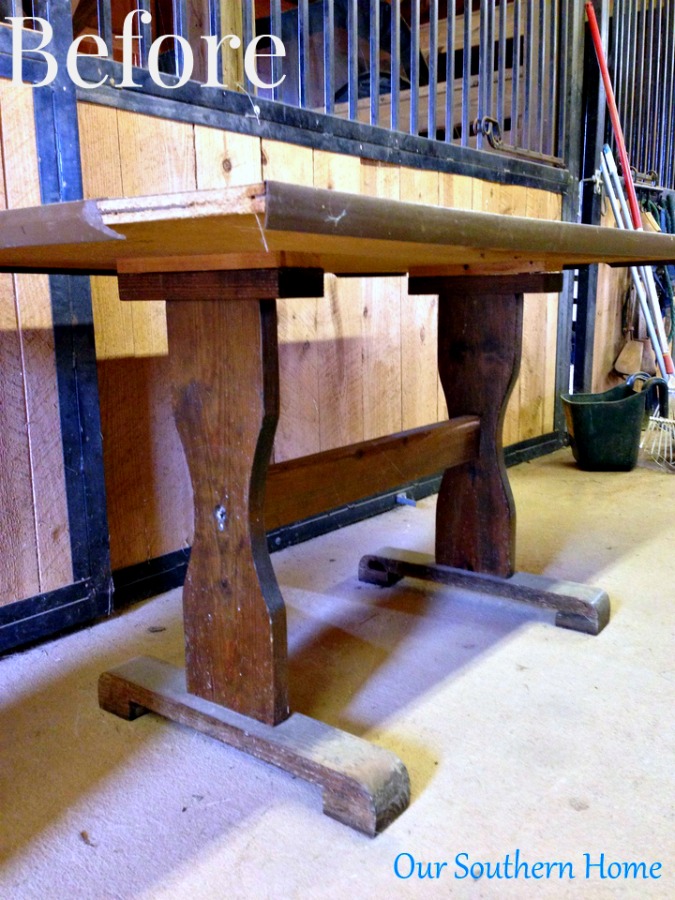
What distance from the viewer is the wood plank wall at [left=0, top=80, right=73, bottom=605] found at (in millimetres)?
1522

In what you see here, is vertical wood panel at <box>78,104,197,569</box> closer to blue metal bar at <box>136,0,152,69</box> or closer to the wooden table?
blue metal bar at <box>136,0,152,69</box>

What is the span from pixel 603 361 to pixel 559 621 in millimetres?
2519

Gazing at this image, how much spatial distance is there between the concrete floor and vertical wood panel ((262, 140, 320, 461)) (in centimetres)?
49

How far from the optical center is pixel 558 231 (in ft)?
3.81

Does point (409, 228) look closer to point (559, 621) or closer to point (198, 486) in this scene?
point (198, 486)

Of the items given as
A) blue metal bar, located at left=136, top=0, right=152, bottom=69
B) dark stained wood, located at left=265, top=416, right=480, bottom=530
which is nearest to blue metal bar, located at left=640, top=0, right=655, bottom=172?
dark stained wood, located at left=265, top=416, right=480, bottom=530

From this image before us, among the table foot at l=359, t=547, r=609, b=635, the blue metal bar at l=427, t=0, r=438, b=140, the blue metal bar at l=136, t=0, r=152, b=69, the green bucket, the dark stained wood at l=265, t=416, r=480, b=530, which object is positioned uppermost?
Result: the blue metal bar at l=427, t=0, r=438, b=140

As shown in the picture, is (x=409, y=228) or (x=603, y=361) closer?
(x=409, y=228)

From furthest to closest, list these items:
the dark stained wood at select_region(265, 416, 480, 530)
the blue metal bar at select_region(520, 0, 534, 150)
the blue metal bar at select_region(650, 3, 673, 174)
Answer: the blue metal bar at select_region(650, 3, 673, 174) < the blue metal bar at select_region(520, 0, 534, 150) < the dark stained wood at select_region(265, 416, 480, 530)

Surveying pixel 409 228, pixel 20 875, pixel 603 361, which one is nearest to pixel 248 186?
pixel 409 228

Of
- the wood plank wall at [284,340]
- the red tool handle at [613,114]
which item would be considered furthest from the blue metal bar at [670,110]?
the wood plank wall at [284,340]

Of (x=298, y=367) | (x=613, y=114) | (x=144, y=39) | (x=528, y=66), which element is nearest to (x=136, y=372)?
(x=298, y=367)

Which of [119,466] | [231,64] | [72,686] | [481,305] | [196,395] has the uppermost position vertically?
[231,64]

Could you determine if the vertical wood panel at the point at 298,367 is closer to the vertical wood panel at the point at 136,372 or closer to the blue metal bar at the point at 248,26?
the blue metal bar at the point at 248,26
